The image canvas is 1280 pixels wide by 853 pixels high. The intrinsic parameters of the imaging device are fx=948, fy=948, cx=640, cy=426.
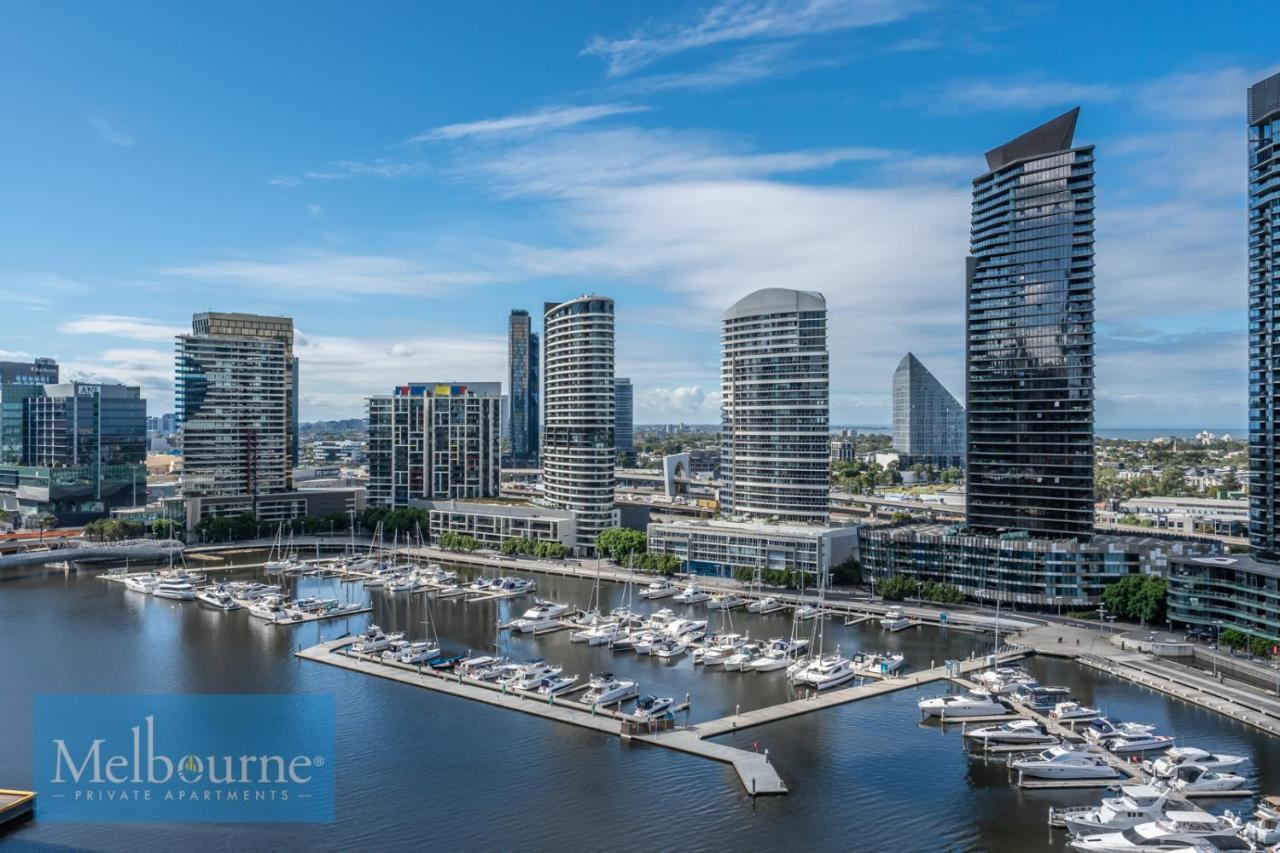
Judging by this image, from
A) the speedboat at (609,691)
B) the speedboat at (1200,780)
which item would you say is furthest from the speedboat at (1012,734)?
the speedboat at (609,691)

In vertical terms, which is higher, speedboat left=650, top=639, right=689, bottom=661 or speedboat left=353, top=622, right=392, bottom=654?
speedboat left=353, top=622, right=392, bottom=654

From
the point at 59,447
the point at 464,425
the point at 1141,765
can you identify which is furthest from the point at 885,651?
the point at 59,447

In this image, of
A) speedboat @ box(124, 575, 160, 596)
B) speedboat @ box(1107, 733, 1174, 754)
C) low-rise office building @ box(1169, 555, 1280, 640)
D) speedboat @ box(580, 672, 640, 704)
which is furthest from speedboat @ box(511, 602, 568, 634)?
low-rise office building @ box(1169, 555, 1280, 640)

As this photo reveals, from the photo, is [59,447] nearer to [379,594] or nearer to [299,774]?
[379,594]

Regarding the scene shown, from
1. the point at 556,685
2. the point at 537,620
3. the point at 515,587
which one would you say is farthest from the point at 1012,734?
the point at 515,587

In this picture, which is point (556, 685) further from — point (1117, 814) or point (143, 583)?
point (143, 583)

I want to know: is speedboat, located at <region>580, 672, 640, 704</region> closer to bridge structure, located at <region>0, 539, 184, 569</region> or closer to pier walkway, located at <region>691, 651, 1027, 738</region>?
pier walkway, located at <region>691, 651, 1027, 738</region>
